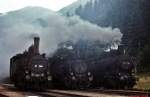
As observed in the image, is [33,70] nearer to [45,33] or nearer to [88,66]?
[88,66]

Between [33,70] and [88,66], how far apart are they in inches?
224

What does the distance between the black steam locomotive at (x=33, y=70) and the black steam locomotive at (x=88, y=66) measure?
225 centimetres

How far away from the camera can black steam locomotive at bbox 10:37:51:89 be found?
37.0 m

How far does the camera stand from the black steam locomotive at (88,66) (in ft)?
128

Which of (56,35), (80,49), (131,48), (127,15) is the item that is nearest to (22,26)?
(56,35)

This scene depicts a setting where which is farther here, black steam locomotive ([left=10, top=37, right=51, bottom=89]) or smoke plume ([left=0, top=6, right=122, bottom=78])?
smoke plume ([left=0, top=6, right=122, bottom=78])

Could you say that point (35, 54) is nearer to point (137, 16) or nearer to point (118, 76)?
point (118, 76)

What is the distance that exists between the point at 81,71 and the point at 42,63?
402 centimetres

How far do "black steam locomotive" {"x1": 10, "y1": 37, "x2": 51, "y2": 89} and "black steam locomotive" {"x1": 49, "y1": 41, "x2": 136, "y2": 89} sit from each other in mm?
2248

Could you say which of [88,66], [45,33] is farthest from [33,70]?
[45,33]

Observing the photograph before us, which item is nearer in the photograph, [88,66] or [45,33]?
[88,66]

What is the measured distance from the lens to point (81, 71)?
3925 centimetres

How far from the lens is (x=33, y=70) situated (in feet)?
121

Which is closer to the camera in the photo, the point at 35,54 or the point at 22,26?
the point at 35,54
